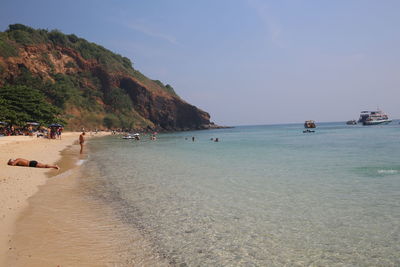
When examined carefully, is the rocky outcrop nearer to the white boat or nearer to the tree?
the tree

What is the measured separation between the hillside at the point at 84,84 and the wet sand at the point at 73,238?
5689 cm

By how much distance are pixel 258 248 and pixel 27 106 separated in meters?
58.8

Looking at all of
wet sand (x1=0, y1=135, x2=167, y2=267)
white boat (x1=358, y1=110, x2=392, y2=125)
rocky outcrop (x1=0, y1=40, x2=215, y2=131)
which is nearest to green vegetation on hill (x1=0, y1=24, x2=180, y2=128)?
rocky outcrop (x1=0, y1=40, x2=215, y2=131)

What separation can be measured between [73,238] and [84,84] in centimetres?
11570

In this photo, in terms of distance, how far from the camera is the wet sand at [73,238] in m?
5.13

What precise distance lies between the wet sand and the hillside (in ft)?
187

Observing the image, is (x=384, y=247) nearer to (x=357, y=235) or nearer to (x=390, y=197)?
(x=357, y=235)

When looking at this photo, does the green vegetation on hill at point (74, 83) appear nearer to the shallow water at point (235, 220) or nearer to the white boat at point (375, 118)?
the shallow water at point (235, 220)

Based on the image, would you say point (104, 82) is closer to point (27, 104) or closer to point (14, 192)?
point (27, 104)

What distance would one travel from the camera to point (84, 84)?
112 meters

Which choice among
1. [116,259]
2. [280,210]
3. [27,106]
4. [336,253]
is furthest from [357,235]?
[27,106]

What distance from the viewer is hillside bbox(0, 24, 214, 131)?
88000mm

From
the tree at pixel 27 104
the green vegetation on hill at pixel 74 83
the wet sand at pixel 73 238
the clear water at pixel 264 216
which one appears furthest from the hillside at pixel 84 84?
the wet sand at pixel 73 238

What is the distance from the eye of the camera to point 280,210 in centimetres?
848
